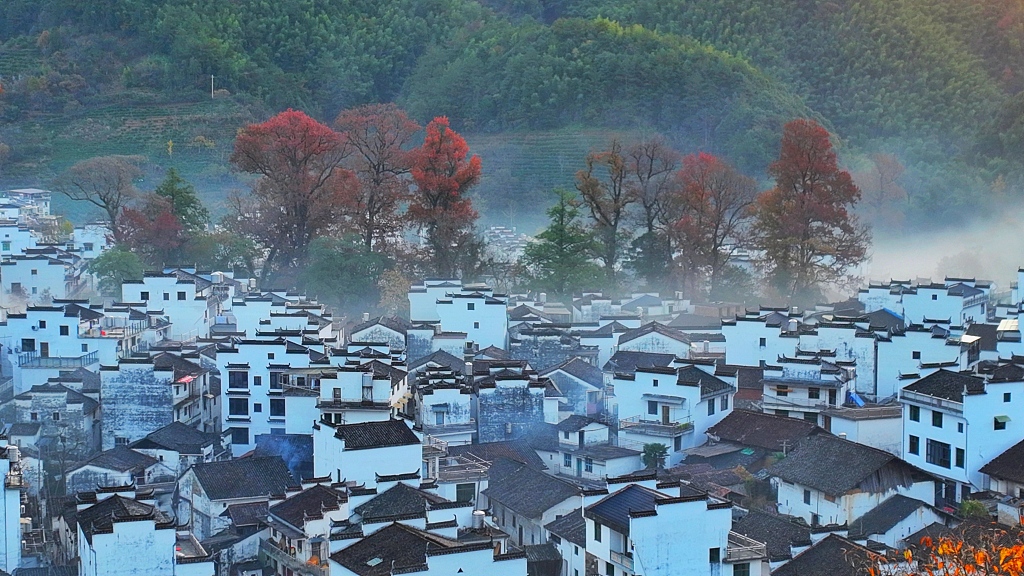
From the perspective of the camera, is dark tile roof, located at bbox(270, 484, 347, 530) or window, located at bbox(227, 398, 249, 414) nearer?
dark tile roof, located at bbox(270, 484, 347, 530)

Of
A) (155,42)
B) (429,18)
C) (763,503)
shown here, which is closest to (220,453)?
(763,503)

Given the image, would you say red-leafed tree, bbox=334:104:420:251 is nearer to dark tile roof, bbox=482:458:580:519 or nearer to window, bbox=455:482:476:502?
dark tile roof, bbox=482:458:580:519

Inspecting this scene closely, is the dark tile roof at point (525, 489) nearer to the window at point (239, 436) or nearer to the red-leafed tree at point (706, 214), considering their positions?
the window at point (239, 436)

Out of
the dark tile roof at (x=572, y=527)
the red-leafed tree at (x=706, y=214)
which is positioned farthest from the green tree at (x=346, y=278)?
the dark tile roof at (x=572, y=527)

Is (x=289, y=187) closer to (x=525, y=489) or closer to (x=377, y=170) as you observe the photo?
(x=377, y=170)

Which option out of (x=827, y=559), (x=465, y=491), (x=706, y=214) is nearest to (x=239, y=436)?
(x=465, y=491)

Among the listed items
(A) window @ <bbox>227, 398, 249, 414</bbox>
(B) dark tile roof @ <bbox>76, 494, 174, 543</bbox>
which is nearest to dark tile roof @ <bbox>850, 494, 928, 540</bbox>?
(B) dark tile roof @ <bbox>76, 494, 174, 543</bbox>

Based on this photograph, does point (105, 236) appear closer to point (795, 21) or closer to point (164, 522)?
point (164, 522)
